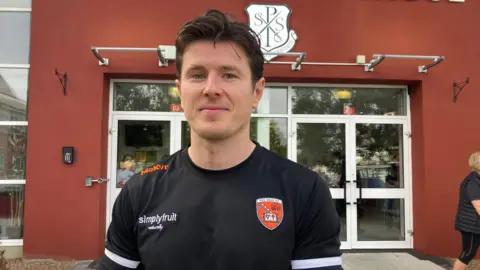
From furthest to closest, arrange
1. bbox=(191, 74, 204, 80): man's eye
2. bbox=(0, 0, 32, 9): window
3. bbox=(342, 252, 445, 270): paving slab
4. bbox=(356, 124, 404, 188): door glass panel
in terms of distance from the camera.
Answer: bbox=(356, 124, 404, 188): door glass panel < bbox=(0, 0, 32, 9): window < bbox=(342, 252, 445, 270): paving slab < bbox=(191, 74, 204, 80): man's eye

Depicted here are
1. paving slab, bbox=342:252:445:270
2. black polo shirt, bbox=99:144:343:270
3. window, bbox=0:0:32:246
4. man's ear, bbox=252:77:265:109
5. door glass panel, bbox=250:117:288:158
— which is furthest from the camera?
door glass panel, bbox=250:117:288:158

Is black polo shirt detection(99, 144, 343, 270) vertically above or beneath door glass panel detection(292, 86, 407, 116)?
beneath

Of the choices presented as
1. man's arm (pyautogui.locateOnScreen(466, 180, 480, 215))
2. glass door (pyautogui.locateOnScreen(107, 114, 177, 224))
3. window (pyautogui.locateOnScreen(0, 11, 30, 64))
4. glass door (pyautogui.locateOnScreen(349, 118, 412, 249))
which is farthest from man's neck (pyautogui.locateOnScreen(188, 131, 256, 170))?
window (pyautogui.locateOnScreen(0, 11, 30, 64))

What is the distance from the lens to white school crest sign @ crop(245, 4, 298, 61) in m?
6.16

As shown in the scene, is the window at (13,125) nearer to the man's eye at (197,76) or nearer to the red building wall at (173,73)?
the red building wall at (173,73)

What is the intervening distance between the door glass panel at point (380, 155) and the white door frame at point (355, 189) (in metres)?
0.07

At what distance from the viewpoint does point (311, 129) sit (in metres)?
6.66

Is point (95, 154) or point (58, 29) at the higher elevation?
point (58, 29)

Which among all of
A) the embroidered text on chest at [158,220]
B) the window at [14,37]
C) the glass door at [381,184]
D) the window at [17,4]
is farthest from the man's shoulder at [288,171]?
the window at [17,4]

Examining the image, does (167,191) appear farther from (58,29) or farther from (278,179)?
(58,29)

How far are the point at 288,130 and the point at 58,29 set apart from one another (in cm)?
399

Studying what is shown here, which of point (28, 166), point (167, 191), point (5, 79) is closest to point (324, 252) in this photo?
point (167, 191)

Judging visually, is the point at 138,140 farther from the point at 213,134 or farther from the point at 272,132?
the point at 213,134

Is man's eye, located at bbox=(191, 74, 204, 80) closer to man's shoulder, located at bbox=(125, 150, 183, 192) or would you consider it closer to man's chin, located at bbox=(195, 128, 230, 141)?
man's chin, located at bbox=(195, 128, 230, 141)
